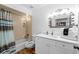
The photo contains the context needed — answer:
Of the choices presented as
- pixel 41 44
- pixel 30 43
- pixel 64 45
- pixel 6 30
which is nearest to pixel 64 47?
pixel 64 45

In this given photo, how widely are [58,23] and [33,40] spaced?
61 centimetres

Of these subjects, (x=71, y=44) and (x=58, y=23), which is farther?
(x=58, y=23)

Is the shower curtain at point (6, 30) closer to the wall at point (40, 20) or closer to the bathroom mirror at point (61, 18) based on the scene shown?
the wall at point (40, 20)

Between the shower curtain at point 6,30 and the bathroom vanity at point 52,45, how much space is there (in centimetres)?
55

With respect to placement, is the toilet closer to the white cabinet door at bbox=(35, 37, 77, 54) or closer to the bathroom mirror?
the white cabinet door at bbox=(35, 37, 77, 54)

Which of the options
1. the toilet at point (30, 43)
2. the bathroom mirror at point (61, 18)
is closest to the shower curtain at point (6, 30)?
the toilet at point (30, 43)

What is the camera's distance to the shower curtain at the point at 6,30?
145cm

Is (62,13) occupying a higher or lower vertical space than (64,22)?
higher

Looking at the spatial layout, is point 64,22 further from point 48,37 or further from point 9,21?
point 9,21

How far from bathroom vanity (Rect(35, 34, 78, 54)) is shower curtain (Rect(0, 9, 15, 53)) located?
21.6 inches

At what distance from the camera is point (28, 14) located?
1.54 m
